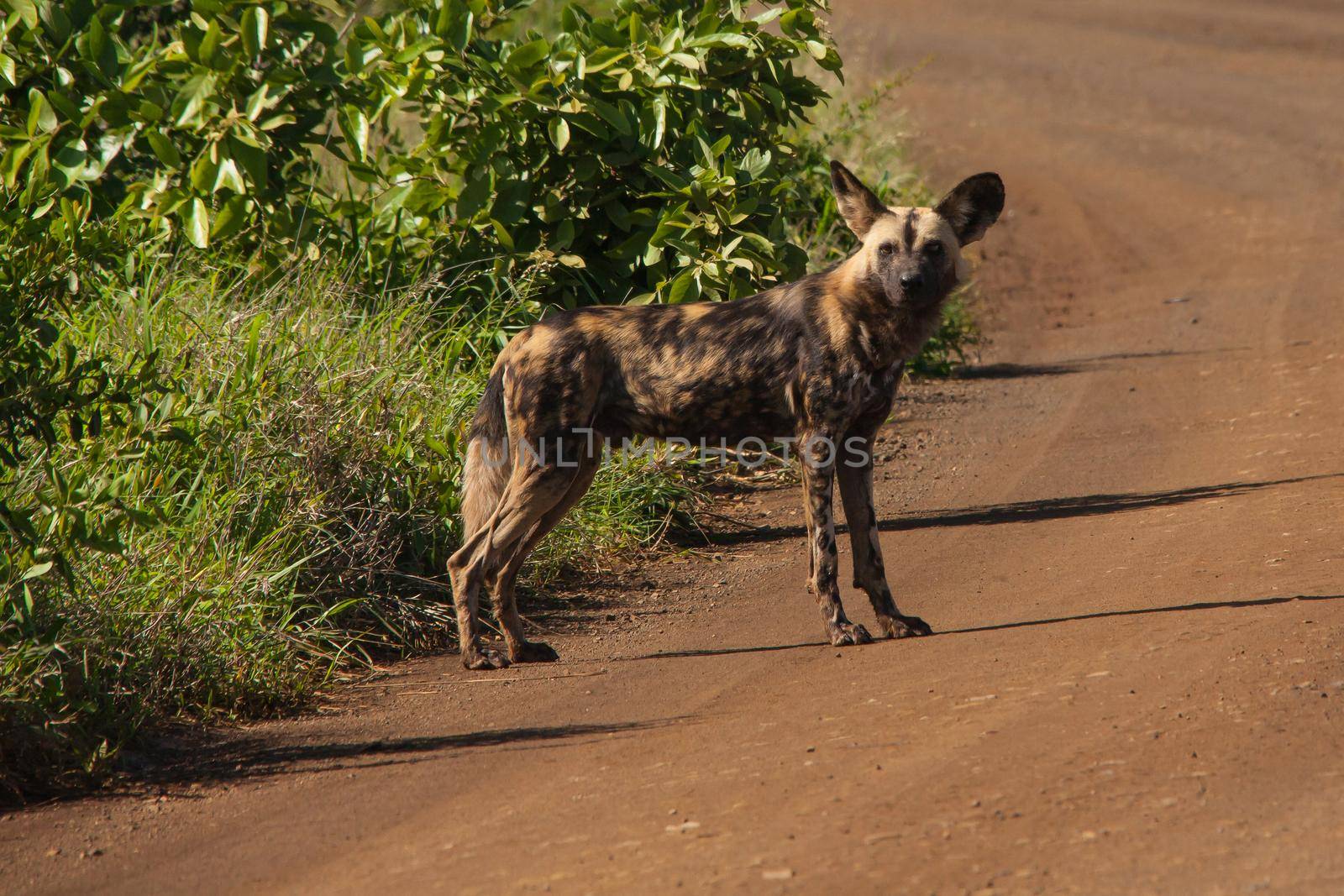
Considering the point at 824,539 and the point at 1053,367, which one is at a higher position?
the point at 824,539

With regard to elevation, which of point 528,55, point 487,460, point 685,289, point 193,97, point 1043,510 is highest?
point 528,55

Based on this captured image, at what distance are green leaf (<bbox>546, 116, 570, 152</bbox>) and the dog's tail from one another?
179 centimetres

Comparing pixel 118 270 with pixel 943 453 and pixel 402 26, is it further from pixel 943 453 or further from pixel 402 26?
pixel 943 453

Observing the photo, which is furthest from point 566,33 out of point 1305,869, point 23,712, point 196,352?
point 1305,869

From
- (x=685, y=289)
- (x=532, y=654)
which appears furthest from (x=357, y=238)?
(x=532, y=654)

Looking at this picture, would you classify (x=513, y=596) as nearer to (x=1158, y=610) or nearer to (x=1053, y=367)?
(x=1158, y=610)

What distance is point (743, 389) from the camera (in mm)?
5395

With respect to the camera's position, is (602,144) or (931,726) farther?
(602,144)

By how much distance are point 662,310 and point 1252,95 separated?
18.2 meters

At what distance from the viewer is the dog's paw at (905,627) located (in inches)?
209

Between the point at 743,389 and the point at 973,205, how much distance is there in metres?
1.08

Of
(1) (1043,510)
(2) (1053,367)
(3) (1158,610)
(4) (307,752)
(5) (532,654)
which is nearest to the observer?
(4) (307,752)

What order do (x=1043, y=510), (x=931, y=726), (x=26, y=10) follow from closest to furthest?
(x=931, y=726), (x=26, y=10), (x=1043, y=510)

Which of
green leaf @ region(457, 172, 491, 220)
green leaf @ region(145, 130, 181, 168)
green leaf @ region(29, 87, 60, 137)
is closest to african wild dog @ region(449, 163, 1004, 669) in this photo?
green leaf @ region(457, 172, 491, 220)
